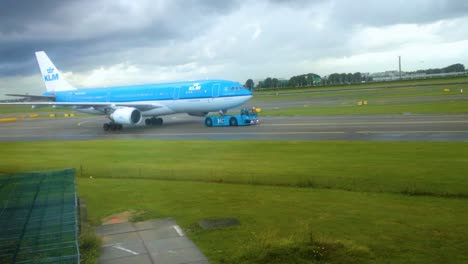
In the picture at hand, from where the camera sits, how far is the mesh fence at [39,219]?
893 cm

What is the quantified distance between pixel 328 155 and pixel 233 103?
78.4 ft

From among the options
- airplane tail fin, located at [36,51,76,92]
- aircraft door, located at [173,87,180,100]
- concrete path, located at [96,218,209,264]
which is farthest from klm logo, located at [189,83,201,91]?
concrete path, located at [96,218,209,264]

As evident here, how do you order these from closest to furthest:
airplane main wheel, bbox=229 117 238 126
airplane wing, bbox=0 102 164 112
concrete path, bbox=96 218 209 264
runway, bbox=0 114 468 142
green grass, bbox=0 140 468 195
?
concrete path, bbox=96 218 209 264, green grass, bbox=0 140 468 195, runway, bbox=0 114 468 142, airplane main wheel, bbox=229 117 238 126, airplane wing, bbox=0 102 164 112

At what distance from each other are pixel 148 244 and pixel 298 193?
6132 millimetres

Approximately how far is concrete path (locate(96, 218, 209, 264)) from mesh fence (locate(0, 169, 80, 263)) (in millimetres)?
928

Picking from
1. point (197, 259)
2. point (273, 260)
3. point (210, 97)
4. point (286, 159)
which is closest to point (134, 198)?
point (197, 259)

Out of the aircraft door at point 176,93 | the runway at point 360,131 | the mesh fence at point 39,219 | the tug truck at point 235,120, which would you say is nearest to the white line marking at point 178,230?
the mesh fence at point 39,219

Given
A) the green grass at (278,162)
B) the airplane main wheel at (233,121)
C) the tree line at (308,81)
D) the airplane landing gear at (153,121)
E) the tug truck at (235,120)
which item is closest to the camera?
the green grass at (278,162)

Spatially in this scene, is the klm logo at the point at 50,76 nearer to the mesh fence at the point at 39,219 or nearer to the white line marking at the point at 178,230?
the mesh fence at the point at 39,219

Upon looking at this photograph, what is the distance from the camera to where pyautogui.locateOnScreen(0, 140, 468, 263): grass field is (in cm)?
978

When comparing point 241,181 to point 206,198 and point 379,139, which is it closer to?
point 206,198

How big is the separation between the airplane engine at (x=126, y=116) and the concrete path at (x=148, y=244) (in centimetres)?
3106

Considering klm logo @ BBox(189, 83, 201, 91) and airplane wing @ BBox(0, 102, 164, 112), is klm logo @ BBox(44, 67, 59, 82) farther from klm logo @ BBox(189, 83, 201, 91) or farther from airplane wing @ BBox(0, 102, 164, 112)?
klm logo @ BBox(189, 83, 201, 91)

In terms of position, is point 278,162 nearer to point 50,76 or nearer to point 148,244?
point 148,244
